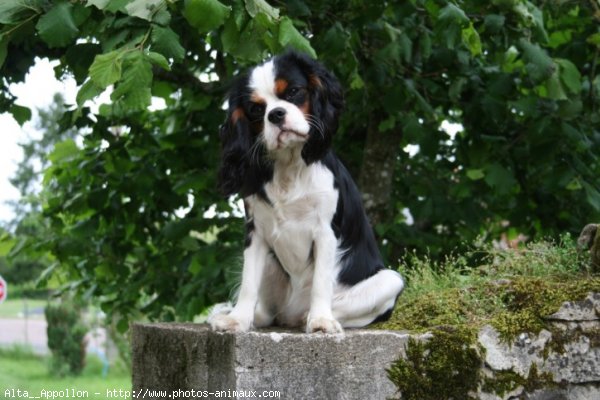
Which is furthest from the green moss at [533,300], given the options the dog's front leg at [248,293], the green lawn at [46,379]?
the green lawn at [46,379]

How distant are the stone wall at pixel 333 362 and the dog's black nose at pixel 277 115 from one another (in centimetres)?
85

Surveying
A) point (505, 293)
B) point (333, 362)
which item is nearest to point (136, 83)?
point (333, 362)

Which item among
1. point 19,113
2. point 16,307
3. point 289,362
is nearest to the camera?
point 289,362

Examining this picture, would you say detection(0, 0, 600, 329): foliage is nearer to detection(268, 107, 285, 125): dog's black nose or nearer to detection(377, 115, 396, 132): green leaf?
detection(377, 115, 396, 132): green leaf

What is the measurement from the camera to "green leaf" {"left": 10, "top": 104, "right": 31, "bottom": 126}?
17.8 feet

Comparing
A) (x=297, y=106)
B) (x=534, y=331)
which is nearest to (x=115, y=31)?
(x=297, y=106)

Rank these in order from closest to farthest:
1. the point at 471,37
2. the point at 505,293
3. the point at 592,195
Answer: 1. the point at 505,293
2. the point at 471,37
3. the point at 592,195

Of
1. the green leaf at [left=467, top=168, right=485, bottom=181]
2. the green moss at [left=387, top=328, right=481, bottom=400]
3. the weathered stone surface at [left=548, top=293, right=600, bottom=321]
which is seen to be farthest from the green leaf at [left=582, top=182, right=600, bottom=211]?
the green moss at [left=387, top=328, right=481, bottom=400]

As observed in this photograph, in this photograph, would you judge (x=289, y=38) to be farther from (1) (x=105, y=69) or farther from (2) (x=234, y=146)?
(1) (x=105, y=69)

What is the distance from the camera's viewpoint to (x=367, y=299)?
411 cm

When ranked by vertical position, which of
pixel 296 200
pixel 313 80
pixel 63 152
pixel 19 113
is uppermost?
pixel 313 80

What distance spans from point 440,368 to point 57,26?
2.30m

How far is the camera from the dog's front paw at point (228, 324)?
12.2ft

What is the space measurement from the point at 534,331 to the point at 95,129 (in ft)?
12.5
